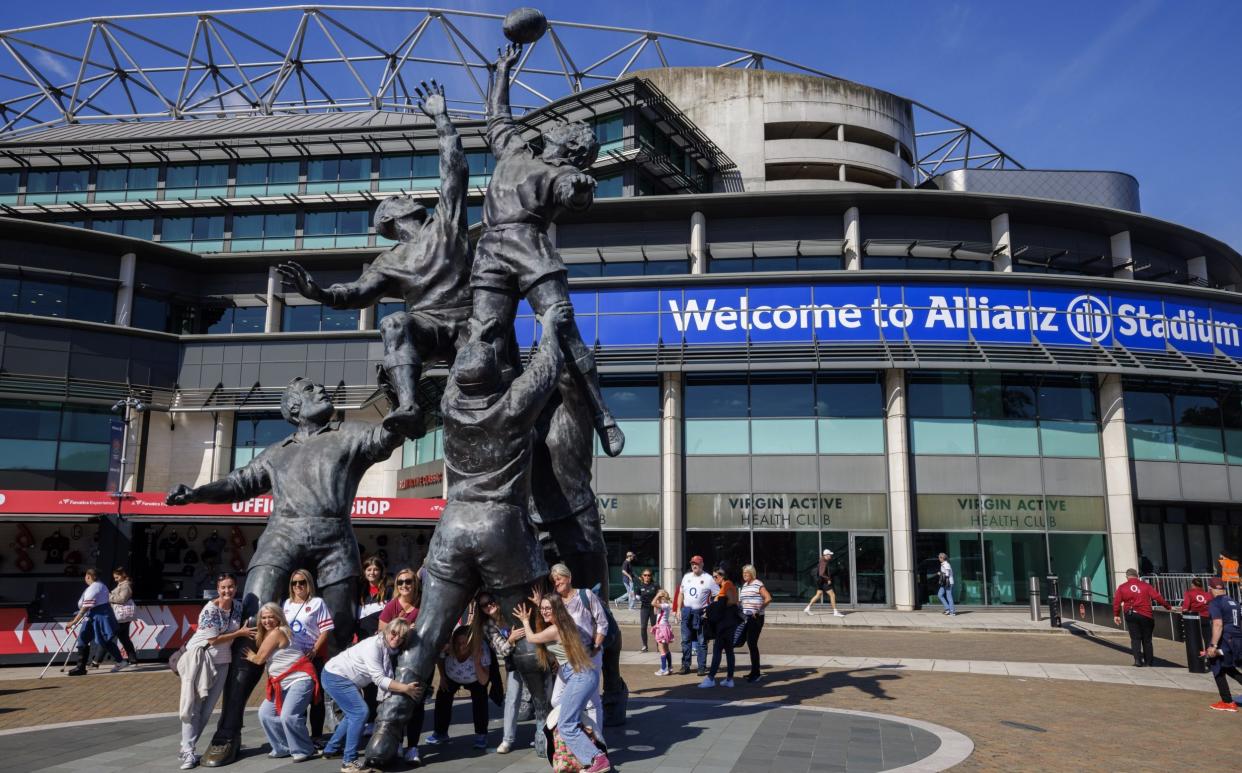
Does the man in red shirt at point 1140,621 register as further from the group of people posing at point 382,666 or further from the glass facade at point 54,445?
the glass facade at point 54,445

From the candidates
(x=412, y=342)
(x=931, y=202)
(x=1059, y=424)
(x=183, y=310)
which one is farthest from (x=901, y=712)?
(x=183, y=310)

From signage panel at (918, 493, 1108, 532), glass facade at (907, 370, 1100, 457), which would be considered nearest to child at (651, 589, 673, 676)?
signage panel at (918, 493, 1108, 532)

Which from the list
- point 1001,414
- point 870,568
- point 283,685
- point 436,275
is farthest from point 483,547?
point 1001,414

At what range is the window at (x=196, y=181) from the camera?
1587 inches

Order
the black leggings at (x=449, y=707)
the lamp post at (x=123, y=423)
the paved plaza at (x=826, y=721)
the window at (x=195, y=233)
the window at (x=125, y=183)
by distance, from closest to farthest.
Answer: the paved plaza at (x=826, y=721) < the black leggings at (x=449, y=707) < the lamp post at (x=123, y=423) < the window at (x=195, y=233) < the window at (x=125, y=183)

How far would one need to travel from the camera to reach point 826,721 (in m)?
8.36

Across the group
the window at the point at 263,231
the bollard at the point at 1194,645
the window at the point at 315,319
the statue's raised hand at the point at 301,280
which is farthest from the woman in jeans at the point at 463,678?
the window at the point at 263,231

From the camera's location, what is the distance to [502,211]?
806 centimetres

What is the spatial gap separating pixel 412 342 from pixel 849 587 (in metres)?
21.0

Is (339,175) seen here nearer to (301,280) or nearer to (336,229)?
(336,229)

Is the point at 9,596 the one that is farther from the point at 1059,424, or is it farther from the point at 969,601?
the point at 1059,424

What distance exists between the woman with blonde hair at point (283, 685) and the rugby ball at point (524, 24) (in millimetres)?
5391

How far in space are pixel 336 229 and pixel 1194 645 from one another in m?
34.8

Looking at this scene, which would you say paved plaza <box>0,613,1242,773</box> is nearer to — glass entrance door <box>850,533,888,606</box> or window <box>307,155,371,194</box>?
glass entrance door <box>850,533,888,606</box>
